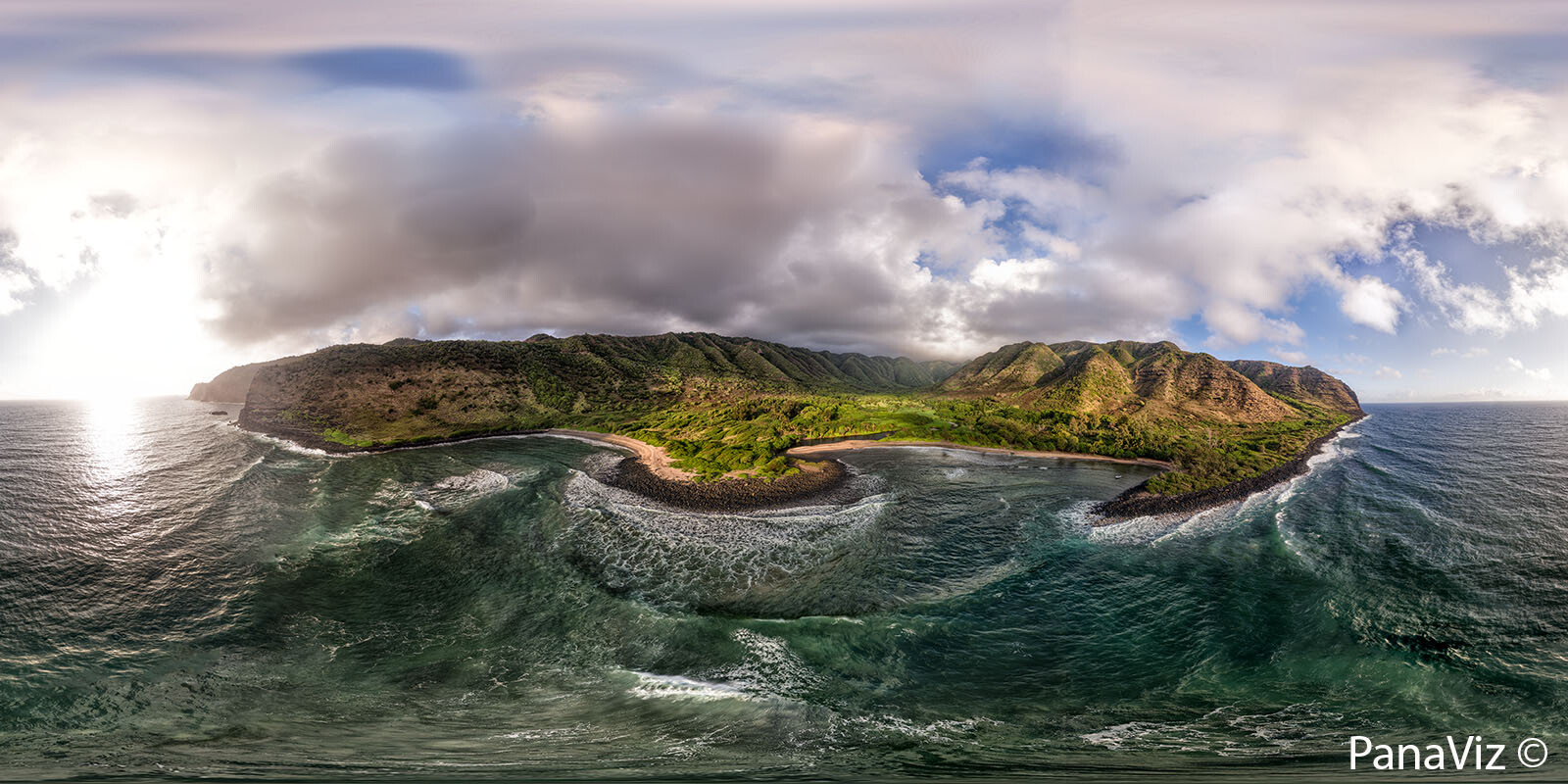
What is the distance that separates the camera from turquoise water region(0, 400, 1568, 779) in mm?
12383

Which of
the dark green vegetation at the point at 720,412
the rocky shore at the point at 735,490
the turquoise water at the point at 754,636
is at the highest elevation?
the dark green vegetation at the point at 720,412

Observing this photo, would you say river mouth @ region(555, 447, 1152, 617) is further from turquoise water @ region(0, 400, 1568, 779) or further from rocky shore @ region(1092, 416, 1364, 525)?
rocky shore @ region(1092, 416, 1364, 525)

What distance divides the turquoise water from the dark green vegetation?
18.0 meters

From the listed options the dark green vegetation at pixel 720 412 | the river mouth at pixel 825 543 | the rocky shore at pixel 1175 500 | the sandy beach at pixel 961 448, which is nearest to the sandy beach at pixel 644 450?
the dark green vegetation at pixel 720 412

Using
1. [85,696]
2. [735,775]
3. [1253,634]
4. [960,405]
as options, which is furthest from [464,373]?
[1253,634]

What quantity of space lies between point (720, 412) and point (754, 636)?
72.5 metres

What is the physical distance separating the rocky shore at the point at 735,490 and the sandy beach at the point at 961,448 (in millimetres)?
16900

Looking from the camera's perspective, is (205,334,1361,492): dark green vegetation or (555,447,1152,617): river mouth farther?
(205,334,1361,492): dark green vegetation

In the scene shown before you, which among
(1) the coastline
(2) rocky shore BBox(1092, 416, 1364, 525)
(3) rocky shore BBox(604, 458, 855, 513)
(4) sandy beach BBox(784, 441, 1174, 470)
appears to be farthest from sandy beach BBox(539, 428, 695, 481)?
(2) rocky shore BBox(1092, 416, 1364, 525)

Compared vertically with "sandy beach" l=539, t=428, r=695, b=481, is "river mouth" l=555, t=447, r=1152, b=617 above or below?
below

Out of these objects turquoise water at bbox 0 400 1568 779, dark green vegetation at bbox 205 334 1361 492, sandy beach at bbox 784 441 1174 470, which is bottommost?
turquoise water at bbox 0 400 1568 779

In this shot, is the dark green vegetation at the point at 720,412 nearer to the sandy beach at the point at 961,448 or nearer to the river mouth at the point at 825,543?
the sandy beach at the point at 961,448

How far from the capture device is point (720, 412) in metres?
90.7

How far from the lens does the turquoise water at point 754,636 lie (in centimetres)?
1238
